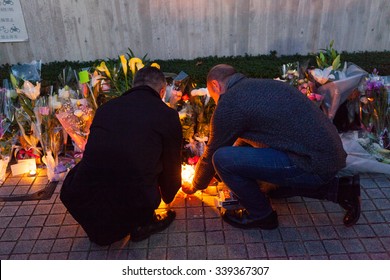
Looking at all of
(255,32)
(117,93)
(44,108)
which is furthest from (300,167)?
(255,32)

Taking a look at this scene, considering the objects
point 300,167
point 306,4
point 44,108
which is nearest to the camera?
point 300,167

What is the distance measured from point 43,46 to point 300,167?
4357 mm

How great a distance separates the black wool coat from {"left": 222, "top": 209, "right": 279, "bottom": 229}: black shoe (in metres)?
0.71

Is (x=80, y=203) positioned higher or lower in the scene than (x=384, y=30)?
lower

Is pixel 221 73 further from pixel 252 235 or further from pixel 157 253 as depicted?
pixel 157 253

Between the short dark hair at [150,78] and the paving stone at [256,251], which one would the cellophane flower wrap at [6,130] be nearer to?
the short dark hair at [150,78]

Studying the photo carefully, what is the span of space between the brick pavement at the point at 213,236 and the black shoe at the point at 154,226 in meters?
0.05

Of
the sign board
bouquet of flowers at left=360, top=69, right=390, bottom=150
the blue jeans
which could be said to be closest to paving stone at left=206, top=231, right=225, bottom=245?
the blue jeans

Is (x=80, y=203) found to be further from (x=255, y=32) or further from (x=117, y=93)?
(x=255, y=32)

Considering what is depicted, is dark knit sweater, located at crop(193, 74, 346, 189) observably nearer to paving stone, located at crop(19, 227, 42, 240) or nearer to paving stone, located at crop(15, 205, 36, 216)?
paving stone, located at crop(19, 227, 42, 240)

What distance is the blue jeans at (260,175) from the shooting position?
9.64ft

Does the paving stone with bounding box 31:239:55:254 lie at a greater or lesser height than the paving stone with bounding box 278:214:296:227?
lesser

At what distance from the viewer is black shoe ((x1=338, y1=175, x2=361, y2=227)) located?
10.2 ft

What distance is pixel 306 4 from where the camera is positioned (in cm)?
527
